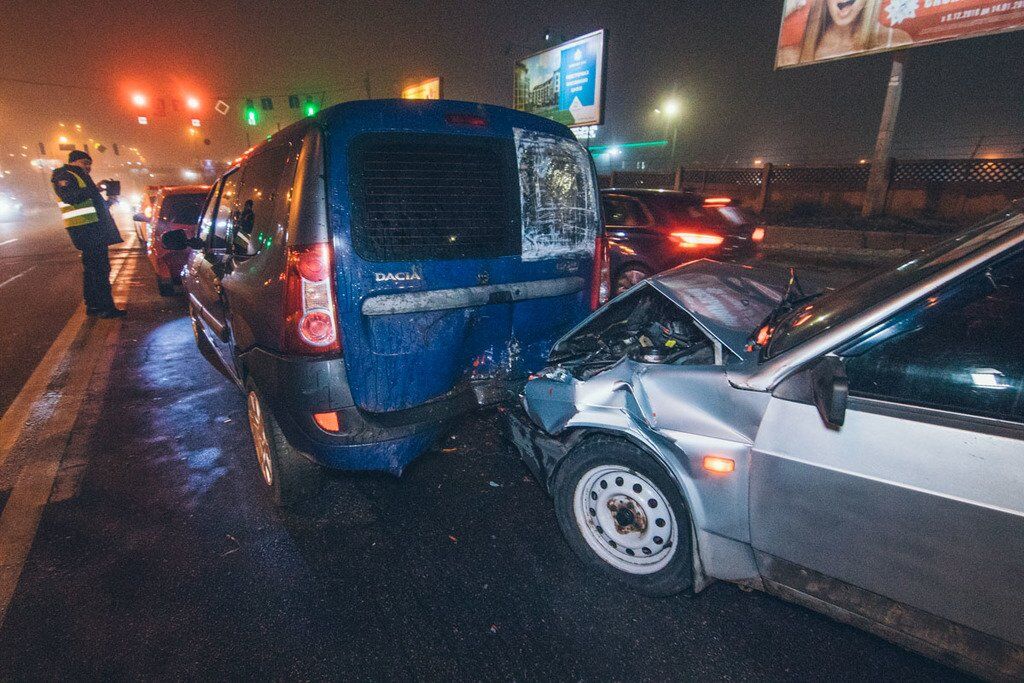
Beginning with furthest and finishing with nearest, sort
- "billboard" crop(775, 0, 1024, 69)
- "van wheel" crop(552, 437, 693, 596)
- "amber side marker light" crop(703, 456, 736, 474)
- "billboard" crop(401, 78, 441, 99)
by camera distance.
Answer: "billboard" crop(401, 78, 441, 99)
"billboard" crop(775, 0, 1024, 69)
"van wheel" crop(552, 437, 693, 596)
"amber side marker light" crop(703, 456, 736, 474)

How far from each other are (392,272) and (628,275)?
5.76 m

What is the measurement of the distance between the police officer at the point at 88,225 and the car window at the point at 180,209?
3.61ft

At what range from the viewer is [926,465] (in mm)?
1513

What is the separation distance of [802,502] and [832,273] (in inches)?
417

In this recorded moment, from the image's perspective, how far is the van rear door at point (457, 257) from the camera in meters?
2.41

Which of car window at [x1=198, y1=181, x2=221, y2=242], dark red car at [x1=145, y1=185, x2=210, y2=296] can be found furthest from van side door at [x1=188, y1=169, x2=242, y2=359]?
dark red car at [x1=145, y1=185, x2=210, y2=296]

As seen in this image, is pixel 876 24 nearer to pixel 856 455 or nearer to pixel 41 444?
pixel 856 455

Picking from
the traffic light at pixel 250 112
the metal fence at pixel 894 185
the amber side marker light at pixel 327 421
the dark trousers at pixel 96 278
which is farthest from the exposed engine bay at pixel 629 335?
the traffic light at pixel 250 112

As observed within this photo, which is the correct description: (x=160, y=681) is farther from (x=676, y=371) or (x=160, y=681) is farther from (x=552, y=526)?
(x=676, y=371)

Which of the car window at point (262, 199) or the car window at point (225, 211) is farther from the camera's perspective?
the car window at point (225, 211)

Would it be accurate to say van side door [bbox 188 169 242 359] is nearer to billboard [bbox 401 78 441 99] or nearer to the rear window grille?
the rear window grille

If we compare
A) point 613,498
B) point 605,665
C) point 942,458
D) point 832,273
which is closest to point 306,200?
point 613,498

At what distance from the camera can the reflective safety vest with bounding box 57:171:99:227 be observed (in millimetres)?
6734

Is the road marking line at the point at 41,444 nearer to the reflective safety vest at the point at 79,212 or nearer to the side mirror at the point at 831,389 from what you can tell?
the reflective safety vest at the point at 79,212
